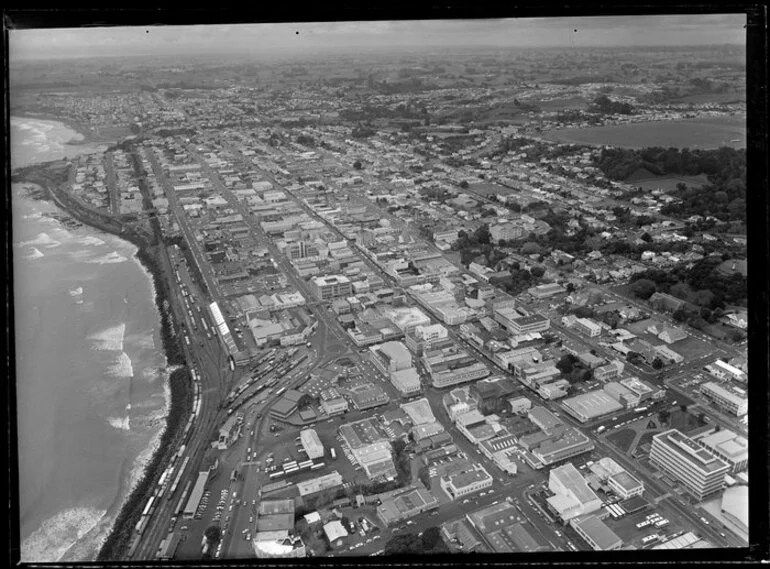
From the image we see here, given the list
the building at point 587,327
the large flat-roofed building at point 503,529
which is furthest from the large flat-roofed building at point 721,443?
the building at point 587,327

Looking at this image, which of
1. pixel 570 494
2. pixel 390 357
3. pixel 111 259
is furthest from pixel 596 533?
pixel 111 259

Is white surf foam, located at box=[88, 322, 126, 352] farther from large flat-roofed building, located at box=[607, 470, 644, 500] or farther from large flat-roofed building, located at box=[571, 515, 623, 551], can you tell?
large flat-roofed building, located at box=[607, 470, 644, 500]

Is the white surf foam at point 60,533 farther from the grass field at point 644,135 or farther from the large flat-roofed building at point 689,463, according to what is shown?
the grass field at point 644,135

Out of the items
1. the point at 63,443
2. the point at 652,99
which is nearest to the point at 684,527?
the point at 63,443

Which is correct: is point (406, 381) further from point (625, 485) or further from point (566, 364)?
point (625, 485)

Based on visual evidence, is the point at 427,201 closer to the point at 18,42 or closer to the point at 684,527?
the point at 684,527

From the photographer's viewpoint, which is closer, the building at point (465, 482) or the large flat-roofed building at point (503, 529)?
the large flat-roofed building at point (503, 529)

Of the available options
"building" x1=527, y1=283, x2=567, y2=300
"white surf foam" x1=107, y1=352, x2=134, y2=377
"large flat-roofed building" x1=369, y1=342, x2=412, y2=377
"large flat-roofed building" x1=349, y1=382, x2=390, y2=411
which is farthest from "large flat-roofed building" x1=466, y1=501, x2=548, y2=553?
"building" x1=527, y1=283, x2=567, y2=300
